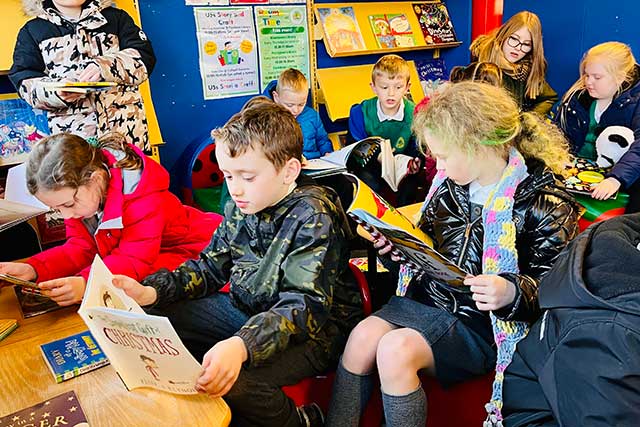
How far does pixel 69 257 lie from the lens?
1.56 metres

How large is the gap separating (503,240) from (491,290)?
0.16 metres

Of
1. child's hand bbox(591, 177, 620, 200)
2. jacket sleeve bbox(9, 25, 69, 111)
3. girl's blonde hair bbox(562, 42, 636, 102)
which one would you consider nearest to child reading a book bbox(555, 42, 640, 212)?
girl's blonde hair bbox(562, 42, 636, 102)

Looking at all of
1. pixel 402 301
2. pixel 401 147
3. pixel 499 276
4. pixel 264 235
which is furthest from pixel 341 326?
pixel 401 147

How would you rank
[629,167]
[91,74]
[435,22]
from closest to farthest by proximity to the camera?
[91,74]
[629,167]
[435,22]

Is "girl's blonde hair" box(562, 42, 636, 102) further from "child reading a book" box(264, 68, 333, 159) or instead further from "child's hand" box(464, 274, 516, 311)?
"child's hand" box(464, 274, 516, 311)

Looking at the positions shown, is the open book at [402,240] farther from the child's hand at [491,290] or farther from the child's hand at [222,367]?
the child's hand at [222,367]

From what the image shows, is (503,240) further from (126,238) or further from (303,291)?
(126,238)

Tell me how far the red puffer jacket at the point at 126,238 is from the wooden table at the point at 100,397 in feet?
1.26

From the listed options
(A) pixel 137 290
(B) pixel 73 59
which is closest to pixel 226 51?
(B) pixel 73 59

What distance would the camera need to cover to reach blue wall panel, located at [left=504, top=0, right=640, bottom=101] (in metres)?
3.54

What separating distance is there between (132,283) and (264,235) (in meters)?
0.32

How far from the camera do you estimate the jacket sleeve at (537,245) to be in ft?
3.88

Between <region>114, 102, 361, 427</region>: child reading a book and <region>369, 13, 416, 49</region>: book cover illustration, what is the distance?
2722 mm

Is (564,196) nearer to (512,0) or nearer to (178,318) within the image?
(178,318)
